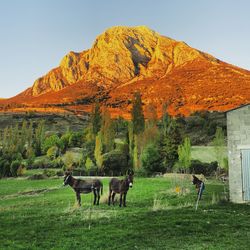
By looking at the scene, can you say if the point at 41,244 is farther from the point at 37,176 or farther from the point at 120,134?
the point at 120,134

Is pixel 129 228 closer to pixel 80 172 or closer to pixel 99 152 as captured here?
pixel 80 172

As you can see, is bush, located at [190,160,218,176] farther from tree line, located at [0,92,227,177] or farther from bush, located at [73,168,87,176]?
bush, located at [73,168,87,176]

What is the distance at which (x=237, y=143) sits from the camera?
18.6 metres

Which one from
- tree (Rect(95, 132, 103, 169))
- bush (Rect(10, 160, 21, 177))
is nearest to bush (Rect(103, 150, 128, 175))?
tree (Rect(95, 132, 103, 169))

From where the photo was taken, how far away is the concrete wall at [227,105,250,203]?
18.2 m

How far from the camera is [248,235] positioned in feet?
36.3

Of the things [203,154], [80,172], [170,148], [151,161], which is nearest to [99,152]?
[80,172]

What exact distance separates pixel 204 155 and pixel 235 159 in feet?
139

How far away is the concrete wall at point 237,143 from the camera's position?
718 inches

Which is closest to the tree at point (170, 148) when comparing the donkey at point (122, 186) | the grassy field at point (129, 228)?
the donkey at point (122, 186)

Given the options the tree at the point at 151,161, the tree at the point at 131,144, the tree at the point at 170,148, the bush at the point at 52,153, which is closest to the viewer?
the tree at the point at 151,161

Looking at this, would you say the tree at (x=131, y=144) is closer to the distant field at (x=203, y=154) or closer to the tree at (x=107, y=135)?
the tree at (x=107, y=135)

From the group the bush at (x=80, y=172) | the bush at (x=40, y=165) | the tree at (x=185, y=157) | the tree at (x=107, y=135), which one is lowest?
the bush at (x=80, y=172)

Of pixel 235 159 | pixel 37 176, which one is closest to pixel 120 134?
pixel 37 176
